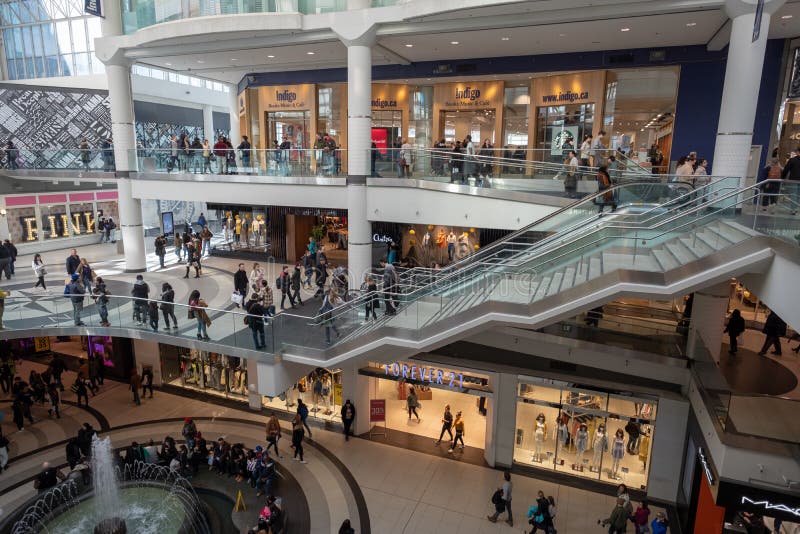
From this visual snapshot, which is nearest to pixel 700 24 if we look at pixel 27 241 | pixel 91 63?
pixel 27 241

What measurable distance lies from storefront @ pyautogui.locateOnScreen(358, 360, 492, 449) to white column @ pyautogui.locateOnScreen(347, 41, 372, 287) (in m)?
2.88

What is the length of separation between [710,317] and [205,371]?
15469 millimetres

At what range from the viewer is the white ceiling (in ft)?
42.2

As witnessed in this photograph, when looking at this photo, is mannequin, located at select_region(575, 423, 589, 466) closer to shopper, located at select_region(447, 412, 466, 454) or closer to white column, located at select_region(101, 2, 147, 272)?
shopper, located at select_region(447, 412, 466, 454)

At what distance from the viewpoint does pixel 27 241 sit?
1011 inches

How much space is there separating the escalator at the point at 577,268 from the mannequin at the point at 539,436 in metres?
4.64

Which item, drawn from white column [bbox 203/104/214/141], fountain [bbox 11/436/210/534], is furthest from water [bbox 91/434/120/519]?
white column [bbox 203/104/214/141]

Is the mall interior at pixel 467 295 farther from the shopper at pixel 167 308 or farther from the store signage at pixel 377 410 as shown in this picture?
the store signage at pixel 377 410

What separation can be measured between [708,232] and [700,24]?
806cm

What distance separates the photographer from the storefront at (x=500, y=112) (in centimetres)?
1633

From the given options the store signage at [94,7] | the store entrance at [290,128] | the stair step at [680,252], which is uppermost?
the store signage at [94,7]

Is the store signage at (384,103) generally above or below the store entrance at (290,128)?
above

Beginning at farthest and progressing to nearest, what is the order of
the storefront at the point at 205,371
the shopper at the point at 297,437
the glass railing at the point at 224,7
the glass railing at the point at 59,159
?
the glass railing at the point at 59,159, the storefront at the point at 205,371, the glass railing at the point at 224,7, the shopper at the point at 297,437

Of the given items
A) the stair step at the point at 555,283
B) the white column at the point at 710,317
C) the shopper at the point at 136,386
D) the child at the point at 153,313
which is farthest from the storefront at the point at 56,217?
the white column at the point at 710,317
